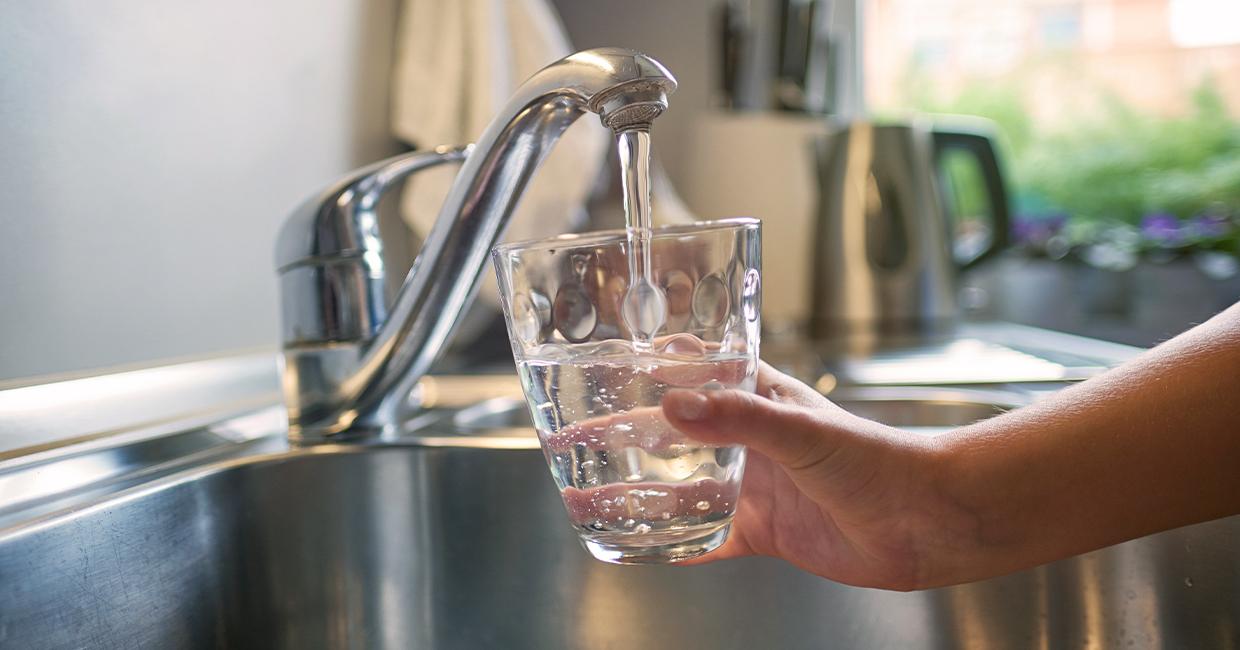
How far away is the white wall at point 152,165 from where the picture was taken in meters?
0.53

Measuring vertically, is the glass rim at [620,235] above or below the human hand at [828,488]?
above

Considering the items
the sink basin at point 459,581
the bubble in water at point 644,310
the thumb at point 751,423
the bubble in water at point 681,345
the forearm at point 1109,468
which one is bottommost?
the sink basin at point 459,581

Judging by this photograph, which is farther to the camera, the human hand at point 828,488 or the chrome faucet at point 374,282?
the chrome faucet at point 374,282

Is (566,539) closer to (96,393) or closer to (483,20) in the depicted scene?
(96,393)

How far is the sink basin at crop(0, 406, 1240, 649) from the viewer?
0.44 metres

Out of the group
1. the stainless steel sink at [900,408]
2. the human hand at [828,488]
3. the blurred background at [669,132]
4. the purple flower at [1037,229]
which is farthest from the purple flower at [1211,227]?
the human hand at [828,488]

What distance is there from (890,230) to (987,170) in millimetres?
167

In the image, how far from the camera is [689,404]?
0.32 m

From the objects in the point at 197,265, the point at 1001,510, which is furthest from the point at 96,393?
the point at 1001,510

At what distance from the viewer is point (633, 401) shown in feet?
1.13

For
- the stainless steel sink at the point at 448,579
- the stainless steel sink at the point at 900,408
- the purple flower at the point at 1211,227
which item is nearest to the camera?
the stainless steel sink at the point at 448,579

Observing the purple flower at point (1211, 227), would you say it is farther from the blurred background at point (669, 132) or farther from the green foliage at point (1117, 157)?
the green foliage at point (1117, 157)

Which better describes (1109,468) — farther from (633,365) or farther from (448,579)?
(448,579)

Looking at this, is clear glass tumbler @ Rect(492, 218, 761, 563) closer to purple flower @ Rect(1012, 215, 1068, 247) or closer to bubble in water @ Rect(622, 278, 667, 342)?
bubble in water @ Rect(622, 278, 667, 342)
